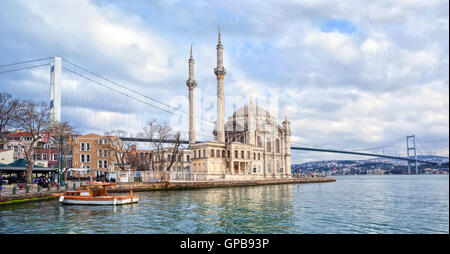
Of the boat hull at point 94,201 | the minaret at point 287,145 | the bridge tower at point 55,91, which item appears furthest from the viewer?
the minaret at point 287,145

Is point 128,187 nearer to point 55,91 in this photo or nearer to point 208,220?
point 55,91

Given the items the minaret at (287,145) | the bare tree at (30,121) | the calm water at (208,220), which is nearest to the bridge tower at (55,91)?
the bare tree at (30,121)

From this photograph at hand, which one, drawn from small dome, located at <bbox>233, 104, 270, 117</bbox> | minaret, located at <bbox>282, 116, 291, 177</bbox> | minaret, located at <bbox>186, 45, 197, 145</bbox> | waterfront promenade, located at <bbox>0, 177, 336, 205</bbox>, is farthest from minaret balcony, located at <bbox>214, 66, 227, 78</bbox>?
minaret, located at <bbox>282, 116, 291, 177</bbox>

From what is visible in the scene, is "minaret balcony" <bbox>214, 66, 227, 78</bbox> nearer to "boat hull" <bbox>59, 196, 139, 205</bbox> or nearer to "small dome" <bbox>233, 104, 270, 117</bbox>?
"small dome" <bbox>233, 104, 270, 117</bbox>

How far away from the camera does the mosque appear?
57.8 m

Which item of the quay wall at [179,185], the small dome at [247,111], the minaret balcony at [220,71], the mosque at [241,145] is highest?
the minaret balcony at [220,71]

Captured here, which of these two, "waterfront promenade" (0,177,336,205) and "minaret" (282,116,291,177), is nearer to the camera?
"waterfront promenade" (0,177,336,205)

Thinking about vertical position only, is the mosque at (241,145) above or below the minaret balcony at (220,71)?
below

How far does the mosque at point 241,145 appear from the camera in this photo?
2276 inches

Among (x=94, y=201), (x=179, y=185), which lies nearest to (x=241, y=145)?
(x=179, y=185)

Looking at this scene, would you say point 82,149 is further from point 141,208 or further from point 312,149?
point 312,149

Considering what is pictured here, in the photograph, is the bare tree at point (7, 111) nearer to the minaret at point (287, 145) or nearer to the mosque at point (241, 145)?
the mosque at point (241, 145)

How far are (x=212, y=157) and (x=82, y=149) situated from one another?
20.5m

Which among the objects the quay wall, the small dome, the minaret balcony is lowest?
the quay wall
